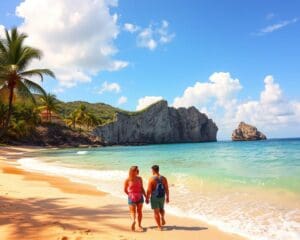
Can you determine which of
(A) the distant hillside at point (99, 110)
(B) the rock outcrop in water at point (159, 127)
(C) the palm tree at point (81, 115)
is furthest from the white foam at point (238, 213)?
(A) the distant hillside at point (99, 110)

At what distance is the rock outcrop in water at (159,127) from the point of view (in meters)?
122

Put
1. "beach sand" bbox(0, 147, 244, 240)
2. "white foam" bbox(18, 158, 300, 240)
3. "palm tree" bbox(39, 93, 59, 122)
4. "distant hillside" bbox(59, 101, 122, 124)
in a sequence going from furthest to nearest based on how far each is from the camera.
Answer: "distant hillside" bbox(59, 101, 122, 124) < "palm tree" bbox(39, 93, 59, 122) < "white foam" bbox(18, 158, 300, 240) < "beach sand" bbox(0, 147, 244, 240)

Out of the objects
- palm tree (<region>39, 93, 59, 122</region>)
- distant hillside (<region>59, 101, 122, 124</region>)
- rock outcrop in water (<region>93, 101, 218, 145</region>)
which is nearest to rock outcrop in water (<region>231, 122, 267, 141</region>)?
rock outcrop in water (<region>93, 101, 218, 145</region>)

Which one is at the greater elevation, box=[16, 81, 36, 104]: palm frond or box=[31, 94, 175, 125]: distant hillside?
box=[31, 94, 175, 125]: distant hillside

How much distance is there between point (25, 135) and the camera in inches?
3000

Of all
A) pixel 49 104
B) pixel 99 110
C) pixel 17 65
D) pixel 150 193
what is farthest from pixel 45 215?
pixel 99 110

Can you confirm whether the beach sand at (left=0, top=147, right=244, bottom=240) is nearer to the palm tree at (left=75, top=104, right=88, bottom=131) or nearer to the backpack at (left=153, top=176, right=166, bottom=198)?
the backpack at (left=153, top=176, right=166, bottom=198)

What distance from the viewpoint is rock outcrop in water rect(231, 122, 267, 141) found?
169m

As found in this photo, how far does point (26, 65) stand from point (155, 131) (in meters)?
116

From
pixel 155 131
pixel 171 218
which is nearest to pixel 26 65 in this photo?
pixel 171 218

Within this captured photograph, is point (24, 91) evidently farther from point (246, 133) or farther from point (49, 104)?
point (246, 133)

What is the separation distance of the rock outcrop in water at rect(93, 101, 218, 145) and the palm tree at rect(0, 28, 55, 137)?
88647 mm

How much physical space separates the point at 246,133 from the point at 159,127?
54.5m

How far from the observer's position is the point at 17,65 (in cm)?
1889
